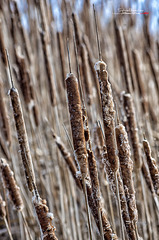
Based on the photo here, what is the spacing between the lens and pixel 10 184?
76 cm

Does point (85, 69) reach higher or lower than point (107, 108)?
higher

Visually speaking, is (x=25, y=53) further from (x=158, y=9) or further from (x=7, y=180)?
(x=7, y=180)

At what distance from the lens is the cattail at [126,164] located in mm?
637

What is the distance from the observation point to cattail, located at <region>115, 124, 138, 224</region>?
2.09 ft

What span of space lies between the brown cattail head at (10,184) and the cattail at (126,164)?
337 mm

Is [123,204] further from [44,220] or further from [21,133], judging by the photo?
[21,133]

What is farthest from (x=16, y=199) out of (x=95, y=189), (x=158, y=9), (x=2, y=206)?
(x=158, y=9)

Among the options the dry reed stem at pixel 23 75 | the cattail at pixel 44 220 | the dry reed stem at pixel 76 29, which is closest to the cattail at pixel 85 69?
the dry reed stem at pixel 76 29

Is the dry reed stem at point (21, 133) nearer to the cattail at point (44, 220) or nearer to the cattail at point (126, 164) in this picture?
the cattail at point (44, 220)

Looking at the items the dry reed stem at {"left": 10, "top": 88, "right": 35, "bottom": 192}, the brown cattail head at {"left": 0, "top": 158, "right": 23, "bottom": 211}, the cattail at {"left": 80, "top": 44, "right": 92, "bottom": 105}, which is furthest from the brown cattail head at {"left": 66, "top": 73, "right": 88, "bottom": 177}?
the cattail at {"left": 80, "top": 44, "right": 92, "bottom": 105}

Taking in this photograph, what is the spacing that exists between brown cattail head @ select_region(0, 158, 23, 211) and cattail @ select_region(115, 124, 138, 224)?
0.34m

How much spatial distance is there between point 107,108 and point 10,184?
15.3 inches

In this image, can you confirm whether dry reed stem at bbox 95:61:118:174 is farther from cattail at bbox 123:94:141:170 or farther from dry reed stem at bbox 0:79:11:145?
dry reed stem at bbox 0:79:11:145

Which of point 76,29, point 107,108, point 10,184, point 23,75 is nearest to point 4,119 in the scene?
point 23,75
